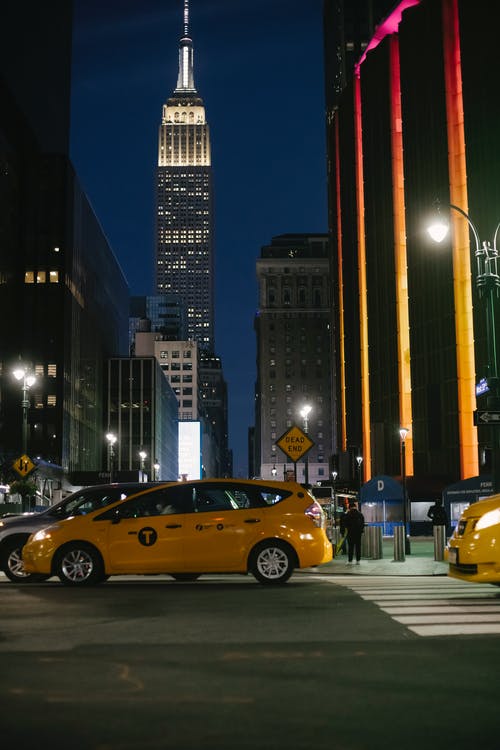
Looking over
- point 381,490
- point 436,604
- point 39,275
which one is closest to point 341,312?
point 39,275

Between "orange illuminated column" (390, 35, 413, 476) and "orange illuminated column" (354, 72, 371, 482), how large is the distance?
25.4 feet

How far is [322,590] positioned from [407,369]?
2011 inches

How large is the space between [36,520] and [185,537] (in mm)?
3598

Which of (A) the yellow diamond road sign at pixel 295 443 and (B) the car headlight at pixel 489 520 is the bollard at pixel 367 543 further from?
(B) the car headlight at pixel 489 520

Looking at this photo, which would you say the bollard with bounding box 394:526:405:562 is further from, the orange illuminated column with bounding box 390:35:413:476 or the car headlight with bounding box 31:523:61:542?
the orange illuminated column with bounding box 390:35:413:476

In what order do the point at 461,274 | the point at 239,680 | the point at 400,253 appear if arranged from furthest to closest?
the point at 400,253 → the point at 461,274 → the point at 239,680

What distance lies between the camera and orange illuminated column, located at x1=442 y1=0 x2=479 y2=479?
54562 millimetres

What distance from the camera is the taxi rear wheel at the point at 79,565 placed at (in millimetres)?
14477

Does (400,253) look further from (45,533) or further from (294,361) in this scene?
(294,361)

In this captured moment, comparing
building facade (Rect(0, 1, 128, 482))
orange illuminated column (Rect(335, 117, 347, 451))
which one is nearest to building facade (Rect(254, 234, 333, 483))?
building facade (Rect(0, 1, 128, 482))

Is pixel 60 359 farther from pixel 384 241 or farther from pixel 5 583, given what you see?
pixel 5 583

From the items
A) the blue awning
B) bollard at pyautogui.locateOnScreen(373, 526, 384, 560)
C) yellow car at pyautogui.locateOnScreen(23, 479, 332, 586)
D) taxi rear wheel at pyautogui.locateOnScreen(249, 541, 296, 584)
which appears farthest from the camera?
the blue awning

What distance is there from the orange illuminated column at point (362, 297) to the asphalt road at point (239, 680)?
6126cm

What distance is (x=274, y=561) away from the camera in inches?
577
